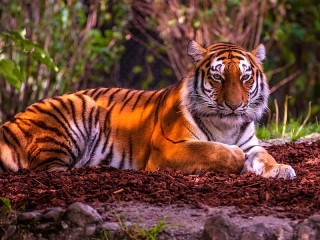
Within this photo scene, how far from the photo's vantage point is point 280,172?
5.32 m

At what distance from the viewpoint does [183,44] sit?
11891 millimetres

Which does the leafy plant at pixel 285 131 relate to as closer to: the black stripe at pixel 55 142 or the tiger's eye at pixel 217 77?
the tiger's eye at pixel 217 77

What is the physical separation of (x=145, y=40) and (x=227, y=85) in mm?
7976

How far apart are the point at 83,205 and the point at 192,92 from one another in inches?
72.1

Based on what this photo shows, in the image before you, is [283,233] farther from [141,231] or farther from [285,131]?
[285,131]

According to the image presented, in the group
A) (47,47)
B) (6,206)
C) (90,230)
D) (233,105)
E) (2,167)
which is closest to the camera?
(90,230)

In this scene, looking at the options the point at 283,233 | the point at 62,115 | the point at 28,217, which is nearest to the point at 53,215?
the point at 28,217

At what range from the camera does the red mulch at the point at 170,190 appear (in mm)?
4602

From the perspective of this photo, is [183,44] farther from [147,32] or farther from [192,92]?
[192,92]

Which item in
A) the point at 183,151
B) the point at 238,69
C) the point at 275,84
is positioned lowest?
the point at 275,84

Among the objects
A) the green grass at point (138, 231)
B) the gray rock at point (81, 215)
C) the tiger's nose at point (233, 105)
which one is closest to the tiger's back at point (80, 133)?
the tiger's nose at point (233, 105)

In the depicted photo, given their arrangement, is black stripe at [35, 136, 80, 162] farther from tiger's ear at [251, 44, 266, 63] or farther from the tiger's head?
tiger's ear at [251, 44, 266, 63]

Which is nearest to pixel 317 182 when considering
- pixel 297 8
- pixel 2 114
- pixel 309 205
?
pixel 309 205

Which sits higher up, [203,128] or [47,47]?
[203,128]
